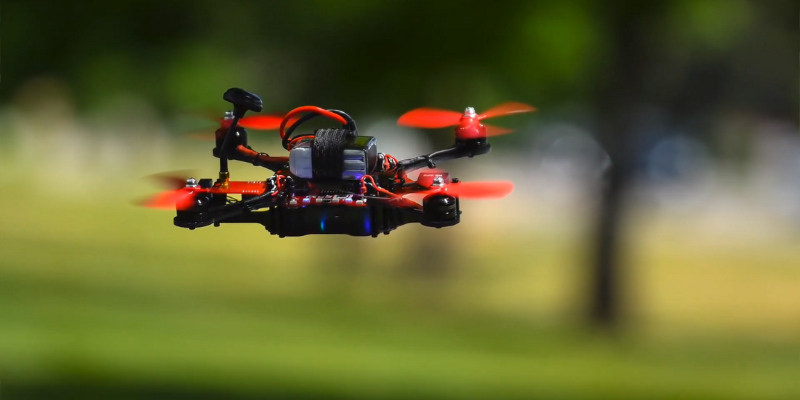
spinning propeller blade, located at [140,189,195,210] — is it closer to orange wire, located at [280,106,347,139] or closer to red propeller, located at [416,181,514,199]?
orange wire, located at [280,106,347,139]

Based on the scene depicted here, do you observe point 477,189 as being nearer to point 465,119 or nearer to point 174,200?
point 465,119

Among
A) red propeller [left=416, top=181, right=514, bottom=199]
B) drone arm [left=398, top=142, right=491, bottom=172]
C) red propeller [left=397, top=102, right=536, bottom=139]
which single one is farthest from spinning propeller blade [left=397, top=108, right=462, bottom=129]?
red propeller [left=416, top=181, right=514, bottom=199]

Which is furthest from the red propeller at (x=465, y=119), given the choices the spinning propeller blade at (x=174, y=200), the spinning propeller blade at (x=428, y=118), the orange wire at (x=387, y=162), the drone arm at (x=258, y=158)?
the spinning propeller blade at (x=174, y=200)

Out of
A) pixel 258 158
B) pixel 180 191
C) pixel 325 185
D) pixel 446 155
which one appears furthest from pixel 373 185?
pixel 180 191

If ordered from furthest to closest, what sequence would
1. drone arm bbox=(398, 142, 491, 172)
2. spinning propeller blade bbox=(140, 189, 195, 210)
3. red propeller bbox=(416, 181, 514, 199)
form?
drone arm bbox=(398, 142, 491, 172) → spinning propeller blade bbox=(140, 189, 195, 210) → red propeller bbox=(416, 181, 514, 199)

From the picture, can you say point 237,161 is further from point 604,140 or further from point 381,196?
point 604,140

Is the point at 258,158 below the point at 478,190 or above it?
above

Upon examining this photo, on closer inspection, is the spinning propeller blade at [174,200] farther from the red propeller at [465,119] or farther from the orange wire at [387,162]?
the red propeller at [465,119]
